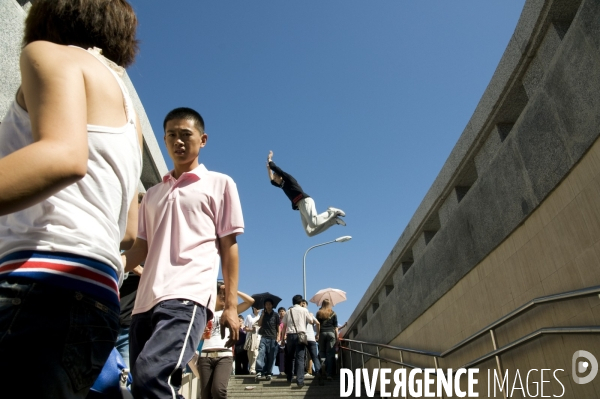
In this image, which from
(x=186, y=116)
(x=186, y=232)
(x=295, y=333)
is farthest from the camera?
(x=295, y=333)

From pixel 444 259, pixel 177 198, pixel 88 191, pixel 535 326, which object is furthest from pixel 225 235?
pixel 444 259

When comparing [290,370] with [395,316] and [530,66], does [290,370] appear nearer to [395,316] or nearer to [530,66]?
[395,316]

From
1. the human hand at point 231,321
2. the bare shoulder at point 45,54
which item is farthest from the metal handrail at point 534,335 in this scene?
the bare shoulder at point 45,54

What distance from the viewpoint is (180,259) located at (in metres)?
2.38

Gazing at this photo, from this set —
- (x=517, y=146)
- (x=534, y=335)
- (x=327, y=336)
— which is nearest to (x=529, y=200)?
(x=517, y=146)

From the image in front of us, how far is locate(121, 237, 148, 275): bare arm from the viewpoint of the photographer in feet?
8.61

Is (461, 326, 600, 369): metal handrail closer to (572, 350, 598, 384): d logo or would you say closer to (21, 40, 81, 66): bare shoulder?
(572, 350, 598, 384): d logo

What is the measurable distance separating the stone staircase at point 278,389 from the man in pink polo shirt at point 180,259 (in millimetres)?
7387

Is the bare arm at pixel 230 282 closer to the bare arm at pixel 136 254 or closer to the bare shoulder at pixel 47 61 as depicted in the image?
the bare arm at pixel 136 254

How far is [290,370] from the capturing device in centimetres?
1024

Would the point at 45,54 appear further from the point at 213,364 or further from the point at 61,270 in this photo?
the point at 213,364

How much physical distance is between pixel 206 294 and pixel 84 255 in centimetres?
132

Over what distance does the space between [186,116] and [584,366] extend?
3263mm

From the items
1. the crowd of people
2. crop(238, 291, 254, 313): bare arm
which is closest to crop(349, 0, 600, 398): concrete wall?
crop(238, 291, 254, 313): bare arm
